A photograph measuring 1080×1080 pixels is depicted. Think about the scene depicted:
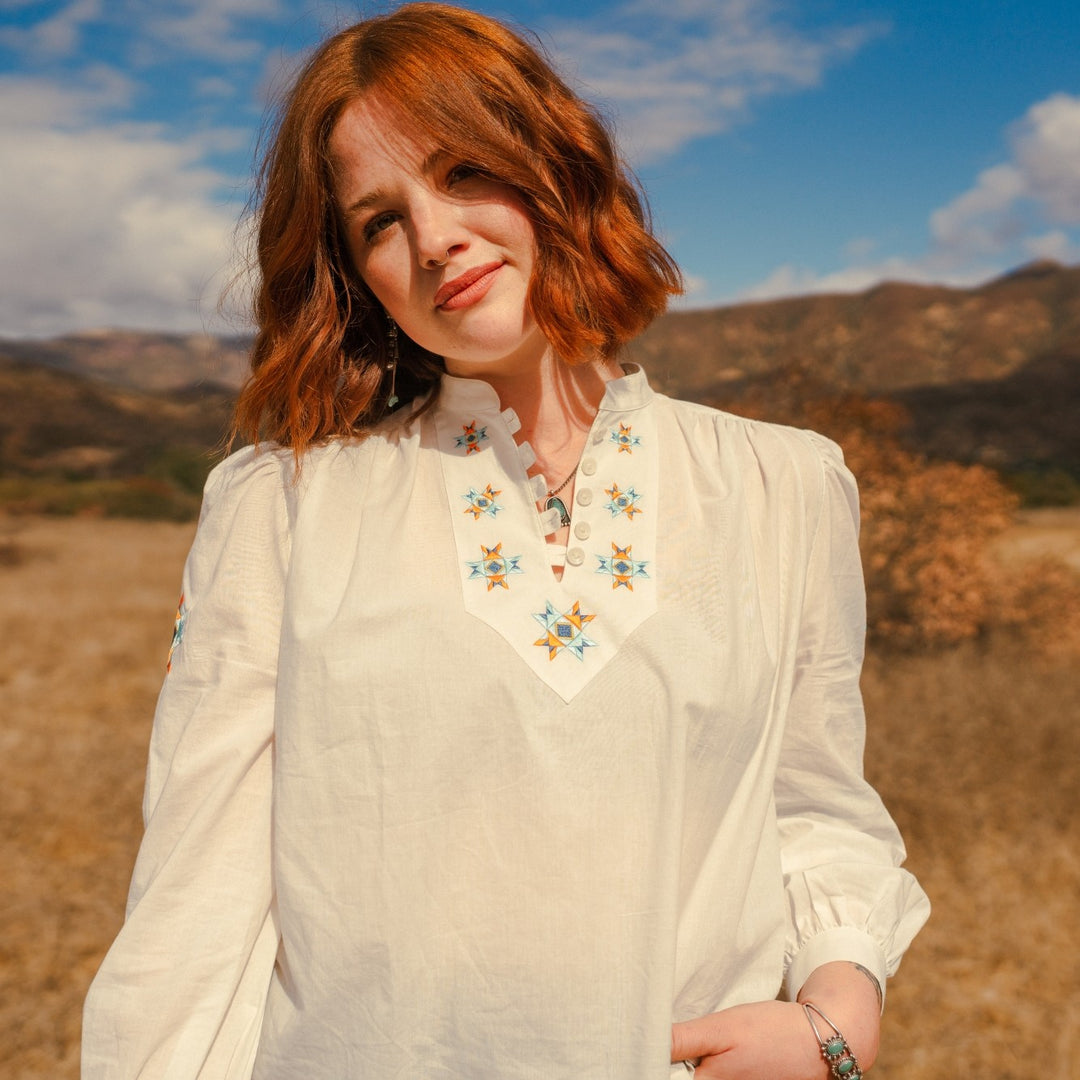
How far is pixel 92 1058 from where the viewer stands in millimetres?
992

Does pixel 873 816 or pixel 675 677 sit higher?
pixel 675 677

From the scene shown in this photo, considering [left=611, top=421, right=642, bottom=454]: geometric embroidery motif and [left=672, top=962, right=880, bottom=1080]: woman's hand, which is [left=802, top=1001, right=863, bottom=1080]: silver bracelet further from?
[left=611, top=421, right=642, bottom=454]: geometric embroidery motif

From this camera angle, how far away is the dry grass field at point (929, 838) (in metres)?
2.64

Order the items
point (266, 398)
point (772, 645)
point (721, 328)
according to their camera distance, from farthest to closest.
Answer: point (721, 328)
point (266, 398)
point (772, 645)

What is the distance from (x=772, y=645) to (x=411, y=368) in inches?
25.1

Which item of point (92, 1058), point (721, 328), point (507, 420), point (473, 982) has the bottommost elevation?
point (92, 1058)

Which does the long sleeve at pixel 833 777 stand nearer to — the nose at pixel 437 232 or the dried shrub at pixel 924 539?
the nose at pixel 437 232

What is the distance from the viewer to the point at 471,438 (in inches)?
49.3

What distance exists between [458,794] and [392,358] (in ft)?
2.08

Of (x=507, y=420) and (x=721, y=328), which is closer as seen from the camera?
(x=507, y=420)

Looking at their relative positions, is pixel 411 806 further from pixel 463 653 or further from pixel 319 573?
pixel 319 573

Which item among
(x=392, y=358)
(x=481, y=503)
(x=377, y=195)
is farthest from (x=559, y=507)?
(x=377, y=195)

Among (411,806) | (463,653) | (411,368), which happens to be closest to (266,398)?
(411,368)

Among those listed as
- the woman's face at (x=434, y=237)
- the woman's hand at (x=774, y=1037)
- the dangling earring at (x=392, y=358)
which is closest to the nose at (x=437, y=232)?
the woman's face at (x=434, y=237)
